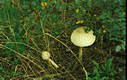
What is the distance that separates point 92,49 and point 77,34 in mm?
430

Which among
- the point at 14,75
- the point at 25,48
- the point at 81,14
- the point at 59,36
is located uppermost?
the point at 81,14

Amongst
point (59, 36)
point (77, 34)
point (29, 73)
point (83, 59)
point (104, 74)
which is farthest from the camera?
point (59, 36)

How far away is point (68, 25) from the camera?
1878 mm

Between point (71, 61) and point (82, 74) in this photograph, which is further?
point (71, 61)

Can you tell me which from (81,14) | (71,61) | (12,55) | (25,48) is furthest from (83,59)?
(12,55)

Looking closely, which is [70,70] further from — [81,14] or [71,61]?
[81,14]

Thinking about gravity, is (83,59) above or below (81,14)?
below

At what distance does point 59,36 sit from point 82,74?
64 cm

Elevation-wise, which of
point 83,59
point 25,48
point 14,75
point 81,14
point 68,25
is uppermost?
point 81,14

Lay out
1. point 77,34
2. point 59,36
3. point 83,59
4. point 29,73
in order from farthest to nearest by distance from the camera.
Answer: point 59,36 < point 83,59 < point 29,73 < point 77,34

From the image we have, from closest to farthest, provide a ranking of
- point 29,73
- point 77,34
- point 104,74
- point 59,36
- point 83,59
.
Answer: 1. point 104,74
2. point 77,34
3. point 29,73
4. point 83,59
5. point 59,36

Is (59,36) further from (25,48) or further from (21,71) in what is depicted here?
(21,71)

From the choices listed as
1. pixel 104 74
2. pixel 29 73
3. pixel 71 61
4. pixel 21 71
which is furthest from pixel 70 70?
pixel 21 71

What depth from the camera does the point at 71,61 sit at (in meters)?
1.77
